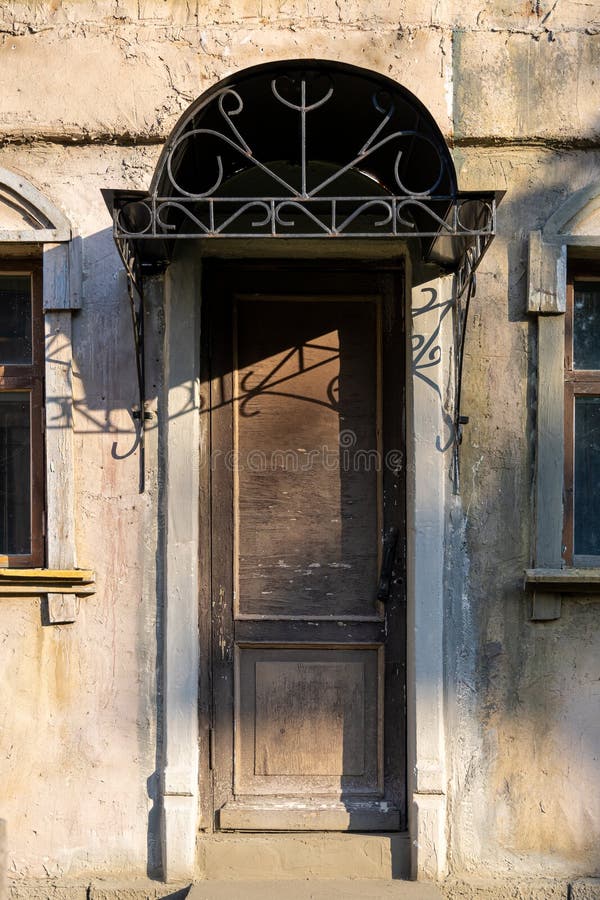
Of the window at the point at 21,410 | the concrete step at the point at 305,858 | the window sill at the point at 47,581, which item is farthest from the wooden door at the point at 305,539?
the window at the point at 21,410

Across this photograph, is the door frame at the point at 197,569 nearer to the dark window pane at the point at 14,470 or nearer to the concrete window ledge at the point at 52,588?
the concrete window ledge at the point at 52,588

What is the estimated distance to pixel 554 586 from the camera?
3.68 m

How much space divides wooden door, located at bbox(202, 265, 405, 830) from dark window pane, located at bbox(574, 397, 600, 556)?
0.79m

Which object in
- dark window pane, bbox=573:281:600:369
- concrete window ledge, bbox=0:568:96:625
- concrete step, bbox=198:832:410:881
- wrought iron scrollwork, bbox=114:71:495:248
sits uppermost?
wrought iron scrollwork, bbox=114:71:495:248

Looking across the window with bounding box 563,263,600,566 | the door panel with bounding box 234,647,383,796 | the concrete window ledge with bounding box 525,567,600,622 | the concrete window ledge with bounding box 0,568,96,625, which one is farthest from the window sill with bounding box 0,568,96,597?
the window with bounding box 563,263,600,566

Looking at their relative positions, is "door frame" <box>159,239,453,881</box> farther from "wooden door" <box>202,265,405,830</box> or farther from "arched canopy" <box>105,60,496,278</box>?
"arched canopy" <box>105,60,496,278</box>

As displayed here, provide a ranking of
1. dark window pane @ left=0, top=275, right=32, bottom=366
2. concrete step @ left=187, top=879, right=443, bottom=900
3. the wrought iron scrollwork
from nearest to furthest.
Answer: the wrought iron scrollwork, concrete step @ left=187, top=879, right=443, bottom=900, dark window pane @ left=0, top=275, right=32, bottom=366

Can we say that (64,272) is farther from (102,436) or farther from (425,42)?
(425,42)

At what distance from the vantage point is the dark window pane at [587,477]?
3900 millimetres

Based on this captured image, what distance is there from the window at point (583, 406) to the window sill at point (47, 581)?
2.14 m

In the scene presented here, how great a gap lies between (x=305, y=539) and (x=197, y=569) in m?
0.50

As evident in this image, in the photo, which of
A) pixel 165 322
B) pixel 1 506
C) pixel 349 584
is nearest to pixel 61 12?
pixel 165 322

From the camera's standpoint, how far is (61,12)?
3.83 metres

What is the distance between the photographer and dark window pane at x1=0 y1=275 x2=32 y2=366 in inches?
156
